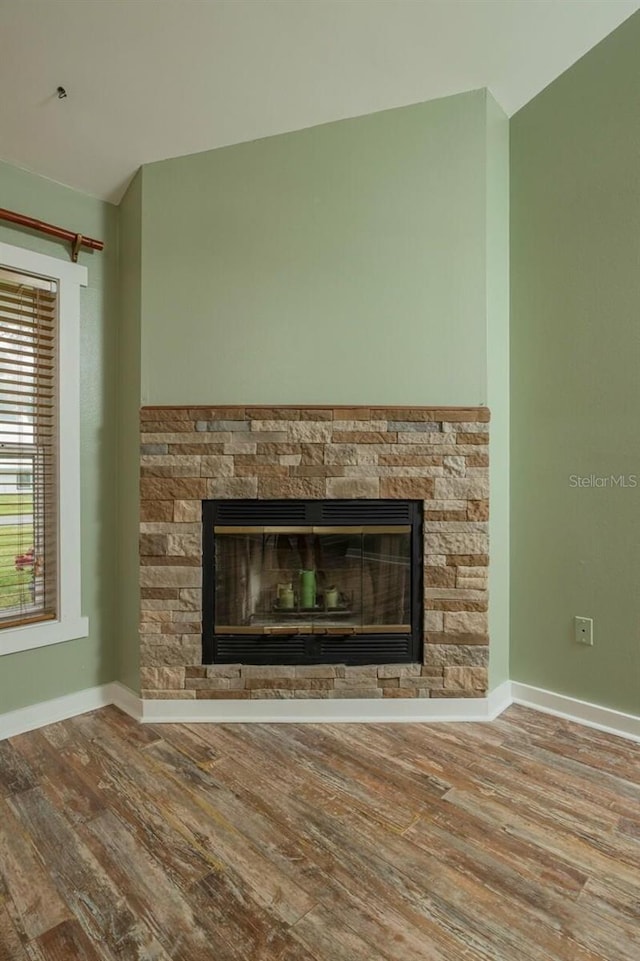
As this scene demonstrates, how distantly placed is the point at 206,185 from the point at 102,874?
2.57 m

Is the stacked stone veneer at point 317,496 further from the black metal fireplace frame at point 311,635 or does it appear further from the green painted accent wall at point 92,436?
the green painted accent wall at point 92,436

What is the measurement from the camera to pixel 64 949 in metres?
1.21

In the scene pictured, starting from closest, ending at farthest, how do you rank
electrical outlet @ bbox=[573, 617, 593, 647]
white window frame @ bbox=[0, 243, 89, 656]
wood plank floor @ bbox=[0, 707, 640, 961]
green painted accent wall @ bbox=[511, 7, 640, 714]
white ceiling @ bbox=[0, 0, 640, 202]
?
wood plank floor @ bbox=[0, 707, 640, 961], white ceiling @ bbox=[0, 0, 640, 202], green painted accent wall @ bbox=[511, 7, 640, 714], electrical outlet @ bbox=[573, 617, 593, 647], white window frame @ bbox=[0, 243, 89, 656]

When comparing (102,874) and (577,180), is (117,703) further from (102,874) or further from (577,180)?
(577,180)

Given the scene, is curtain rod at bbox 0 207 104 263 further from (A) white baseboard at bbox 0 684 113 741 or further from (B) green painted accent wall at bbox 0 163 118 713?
(A) white baseboard at bbox 0 684 113 741

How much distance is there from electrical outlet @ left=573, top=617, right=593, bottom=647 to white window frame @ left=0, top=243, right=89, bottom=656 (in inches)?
88.4

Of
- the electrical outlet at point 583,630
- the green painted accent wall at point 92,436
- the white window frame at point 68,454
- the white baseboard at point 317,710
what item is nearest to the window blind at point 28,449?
the white window frame at point 68,454

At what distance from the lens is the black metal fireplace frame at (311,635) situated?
231cm

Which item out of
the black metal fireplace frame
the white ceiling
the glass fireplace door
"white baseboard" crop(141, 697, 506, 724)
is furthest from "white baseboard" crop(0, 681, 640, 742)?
the white ceiling

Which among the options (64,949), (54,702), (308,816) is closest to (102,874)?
(64,949)

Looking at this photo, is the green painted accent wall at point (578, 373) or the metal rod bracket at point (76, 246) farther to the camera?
the metal rod bracket at point (76, 246)

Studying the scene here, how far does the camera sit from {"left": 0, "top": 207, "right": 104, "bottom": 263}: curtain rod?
7.21 feet

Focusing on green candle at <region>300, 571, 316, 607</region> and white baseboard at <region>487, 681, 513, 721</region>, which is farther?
green candle at <region>300, 571, 316, 607</region>

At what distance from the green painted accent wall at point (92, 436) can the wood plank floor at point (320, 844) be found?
0.29 metres
